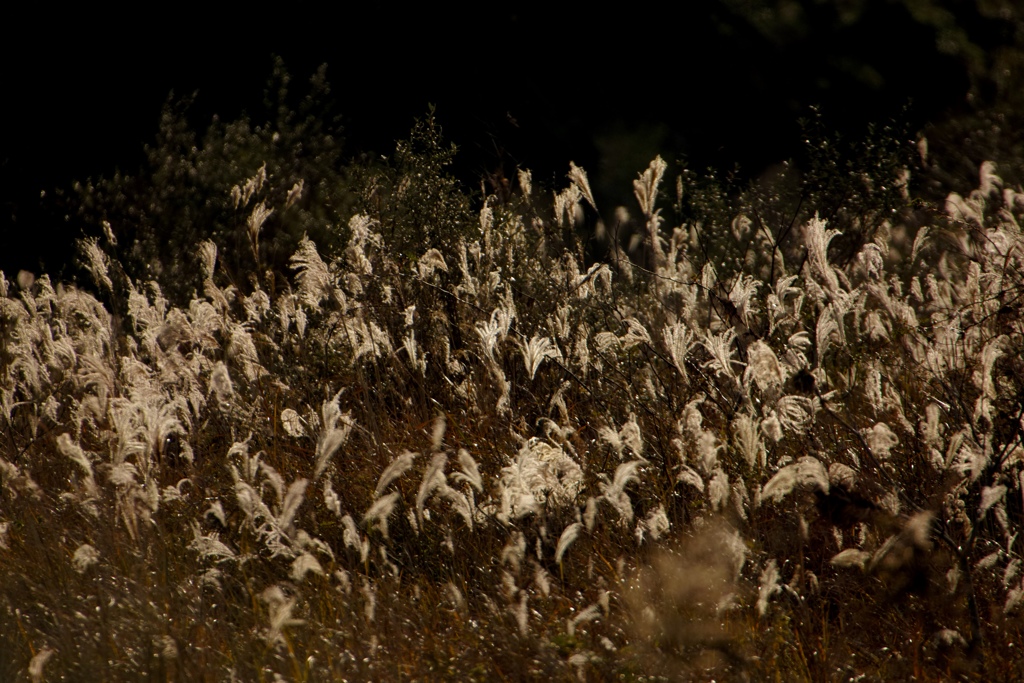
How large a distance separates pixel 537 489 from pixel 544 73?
8.45 metres

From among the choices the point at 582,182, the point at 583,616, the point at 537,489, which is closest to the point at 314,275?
the point at 582,182

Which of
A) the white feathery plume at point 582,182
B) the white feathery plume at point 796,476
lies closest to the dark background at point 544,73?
the white feathery plume at point 582,182

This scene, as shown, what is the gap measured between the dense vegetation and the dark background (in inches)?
207

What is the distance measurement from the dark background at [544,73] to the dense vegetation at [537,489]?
5.27 m

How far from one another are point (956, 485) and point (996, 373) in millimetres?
598

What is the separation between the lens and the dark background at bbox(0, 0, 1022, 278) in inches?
404

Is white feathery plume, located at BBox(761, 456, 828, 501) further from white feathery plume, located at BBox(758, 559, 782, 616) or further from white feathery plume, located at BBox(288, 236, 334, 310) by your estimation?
white feathery plume, located at BBox(288, 236, 334, 310)

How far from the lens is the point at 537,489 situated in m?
3.03

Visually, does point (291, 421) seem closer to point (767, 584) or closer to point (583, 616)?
point (583, 616)

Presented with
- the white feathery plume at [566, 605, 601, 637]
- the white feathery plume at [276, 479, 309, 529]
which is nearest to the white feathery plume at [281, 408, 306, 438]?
the white feathery plume at [276, 479, 309, 529]

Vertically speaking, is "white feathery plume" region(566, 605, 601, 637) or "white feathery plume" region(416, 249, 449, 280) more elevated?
"white feathery plume" region(416, 249, 449, 280)

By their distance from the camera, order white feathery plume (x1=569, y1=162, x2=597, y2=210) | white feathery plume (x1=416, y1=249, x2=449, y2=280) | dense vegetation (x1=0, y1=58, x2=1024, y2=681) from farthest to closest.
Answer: white feathery plume (x1=416, y1=249, x2=449, y2=280) < white feathery plume (x1=569, y1=162, x2=597, y2=210) < dense vegetation (x1=0, y1=58, x2=1024, y2=681)

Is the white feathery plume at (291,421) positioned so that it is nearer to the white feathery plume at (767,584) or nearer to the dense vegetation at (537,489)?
the dense vegetation at (537,489)

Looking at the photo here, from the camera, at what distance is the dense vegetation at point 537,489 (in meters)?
2.58
